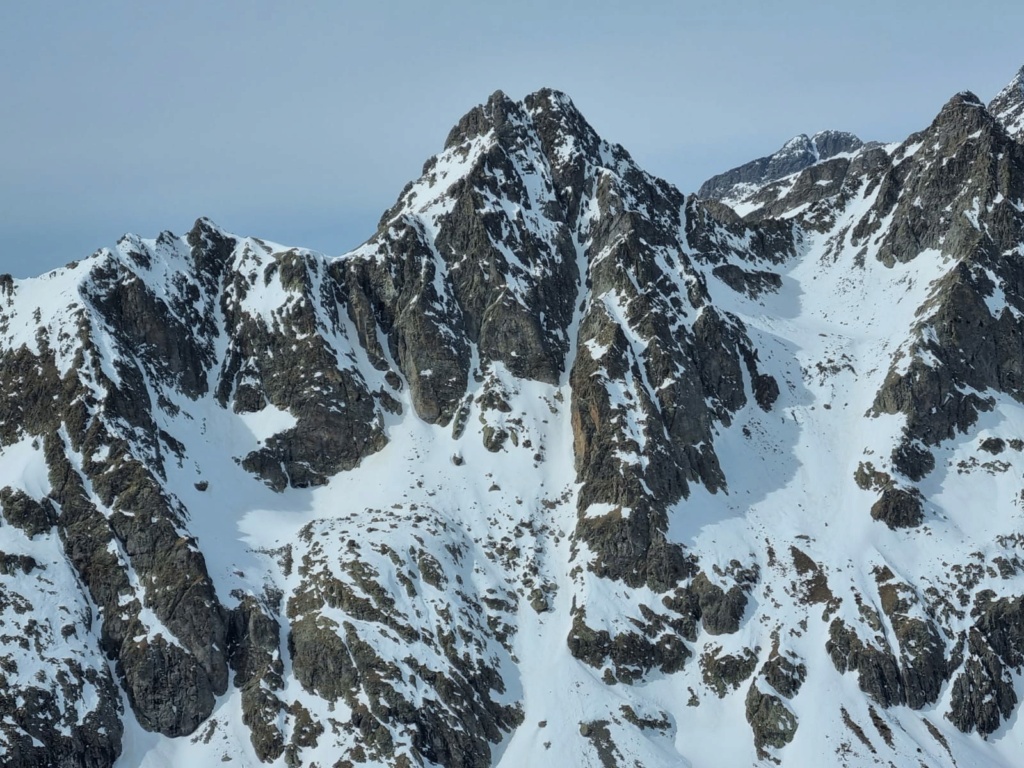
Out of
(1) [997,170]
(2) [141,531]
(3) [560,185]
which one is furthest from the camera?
(3) [560,185]

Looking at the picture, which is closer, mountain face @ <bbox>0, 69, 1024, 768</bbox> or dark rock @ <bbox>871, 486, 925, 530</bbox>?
mountain face @ <bbox>0, 69, 1024, 768</bbox>

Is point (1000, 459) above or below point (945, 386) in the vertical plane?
below

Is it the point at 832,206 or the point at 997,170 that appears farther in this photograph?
the point at 832,206

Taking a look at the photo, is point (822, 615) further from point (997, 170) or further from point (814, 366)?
point (997, 170)

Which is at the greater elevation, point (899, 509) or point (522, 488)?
point (522, 488)

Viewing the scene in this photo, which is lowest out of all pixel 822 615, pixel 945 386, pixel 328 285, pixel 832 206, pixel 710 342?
pixel 822 615

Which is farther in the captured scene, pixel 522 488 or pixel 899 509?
pixel 522 488

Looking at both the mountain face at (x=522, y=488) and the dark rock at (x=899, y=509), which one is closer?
the mountain face at (x=522, y=488)

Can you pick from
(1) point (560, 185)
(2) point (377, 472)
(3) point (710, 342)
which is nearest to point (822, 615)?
(3) point (710, 342)
